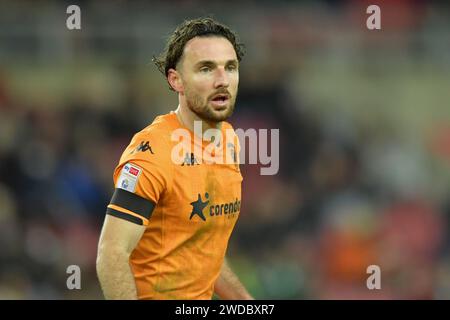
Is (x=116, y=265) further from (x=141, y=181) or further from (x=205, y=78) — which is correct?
(x=205, y=78)

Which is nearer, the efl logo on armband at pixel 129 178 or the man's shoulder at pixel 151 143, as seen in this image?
the efl logo on armband at pixel 129 178

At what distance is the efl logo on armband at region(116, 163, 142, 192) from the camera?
451cm

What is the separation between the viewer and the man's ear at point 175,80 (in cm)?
499

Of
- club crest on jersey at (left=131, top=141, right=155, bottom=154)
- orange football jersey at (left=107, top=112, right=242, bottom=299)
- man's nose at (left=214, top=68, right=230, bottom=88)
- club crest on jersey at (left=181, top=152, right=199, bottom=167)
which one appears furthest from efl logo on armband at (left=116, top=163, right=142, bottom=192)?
man's nose at (left=214, top=68, right=230, bottom=88)

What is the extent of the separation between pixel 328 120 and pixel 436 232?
2.26m

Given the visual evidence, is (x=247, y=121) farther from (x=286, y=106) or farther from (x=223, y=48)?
(x=223, y=48)

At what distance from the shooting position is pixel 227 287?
17.7ft

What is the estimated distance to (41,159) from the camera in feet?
36.4

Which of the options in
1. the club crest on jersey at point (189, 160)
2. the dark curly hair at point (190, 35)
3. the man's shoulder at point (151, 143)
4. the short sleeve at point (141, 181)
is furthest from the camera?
the dark curly hair at point (190, 35)

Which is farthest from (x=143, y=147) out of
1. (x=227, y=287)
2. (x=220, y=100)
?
(x=227, y=287)

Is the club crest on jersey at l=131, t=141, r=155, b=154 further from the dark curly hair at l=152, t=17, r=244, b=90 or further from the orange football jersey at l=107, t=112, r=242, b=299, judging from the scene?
the dark curly hair at l=152, t=17, r=244, b=90

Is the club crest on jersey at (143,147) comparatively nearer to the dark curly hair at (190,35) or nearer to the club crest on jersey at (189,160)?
the club crest on jersey at (189,160)

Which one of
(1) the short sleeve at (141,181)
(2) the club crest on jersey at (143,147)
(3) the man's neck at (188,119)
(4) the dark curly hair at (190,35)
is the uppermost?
(4) the dark curly hair at (190,35)

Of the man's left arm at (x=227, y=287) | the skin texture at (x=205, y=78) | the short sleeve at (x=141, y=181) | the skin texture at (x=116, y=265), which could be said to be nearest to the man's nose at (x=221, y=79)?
the skin texture at (x=205, y=78)
